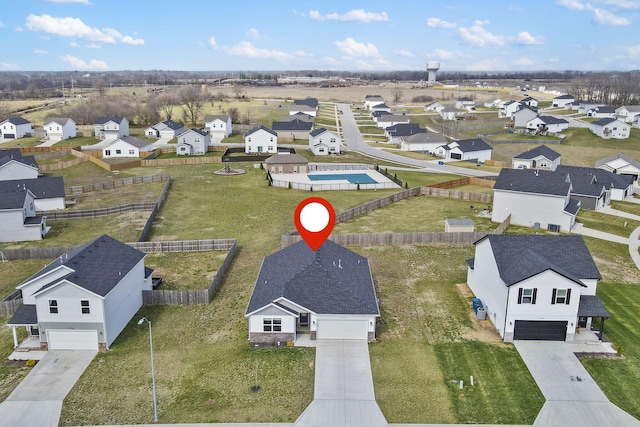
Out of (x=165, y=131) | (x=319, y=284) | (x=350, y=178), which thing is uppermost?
(x=165, y=131)

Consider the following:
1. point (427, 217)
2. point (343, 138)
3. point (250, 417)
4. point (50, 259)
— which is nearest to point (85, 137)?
point (343, 138)

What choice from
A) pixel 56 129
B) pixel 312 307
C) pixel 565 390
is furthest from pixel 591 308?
pixel 56 129

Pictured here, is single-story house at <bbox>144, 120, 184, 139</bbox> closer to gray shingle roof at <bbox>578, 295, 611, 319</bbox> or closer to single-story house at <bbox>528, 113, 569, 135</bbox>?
single-story house at <bbox>528, 113, 569, 135</bbox>

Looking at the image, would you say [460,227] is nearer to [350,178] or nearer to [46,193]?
[350,178]

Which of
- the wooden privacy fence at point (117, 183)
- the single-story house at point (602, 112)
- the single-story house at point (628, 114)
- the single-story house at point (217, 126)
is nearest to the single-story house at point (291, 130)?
the single-story house at point (217, 126)

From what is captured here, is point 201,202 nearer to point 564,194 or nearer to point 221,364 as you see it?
point 221,364

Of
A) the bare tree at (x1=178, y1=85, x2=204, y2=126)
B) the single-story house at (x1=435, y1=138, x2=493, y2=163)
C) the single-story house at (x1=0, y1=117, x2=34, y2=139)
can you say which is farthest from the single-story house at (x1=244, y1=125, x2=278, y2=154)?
the single-story house at (x1=0, y1=117, x2=34, y2=139)
